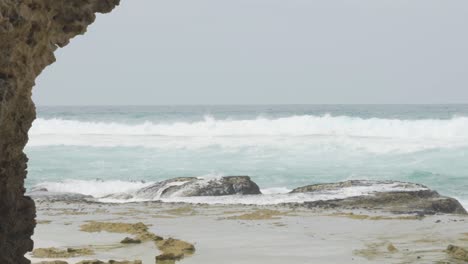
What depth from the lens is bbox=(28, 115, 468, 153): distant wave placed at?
1281 inches

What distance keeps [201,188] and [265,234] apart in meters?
6.00

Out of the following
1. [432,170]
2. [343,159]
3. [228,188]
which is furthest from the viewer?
[343,159]

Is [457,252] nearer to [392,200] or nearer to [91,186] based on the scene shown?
[392,200]

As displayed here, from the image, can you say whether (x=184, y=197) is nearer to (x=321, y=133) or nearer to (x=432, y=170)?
(x=432, y=170)

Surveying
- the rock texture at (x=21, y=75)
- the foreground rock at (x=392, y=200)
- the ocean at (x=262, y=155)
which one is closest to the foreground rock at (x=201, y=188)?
the ocean at (x=262, y=155)

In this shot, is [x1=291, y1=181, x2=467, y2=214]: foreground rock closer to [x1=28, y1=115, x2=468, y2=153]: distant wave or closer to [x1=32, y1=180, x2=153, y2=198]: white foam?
[x1=32, y1=180, x2=153, y2=198]: white foam

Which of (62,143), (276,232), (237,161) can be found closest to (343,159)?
(237,161)

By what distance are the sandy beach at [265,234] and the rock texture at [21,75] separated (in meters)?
1.67

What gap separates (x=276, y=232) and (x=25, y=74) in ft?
15.9

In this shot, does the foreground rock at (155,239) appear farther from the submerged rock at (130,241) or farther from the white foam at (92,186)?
the white foam at (92,186)

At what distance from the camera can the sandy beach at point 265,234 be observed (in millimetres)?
6965

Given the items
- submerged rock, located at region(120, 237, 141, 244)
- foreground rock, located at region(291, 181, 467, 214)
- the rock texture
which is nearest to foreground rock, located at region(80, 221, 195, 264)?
submerged rock, located at region(120, 237, 141, 244)

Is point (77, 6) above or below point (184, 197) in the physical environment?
above

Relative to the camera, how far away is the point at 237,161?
2689cm
